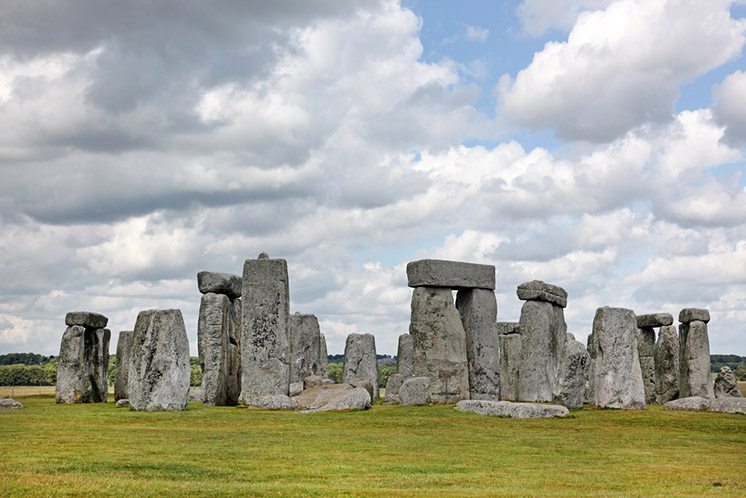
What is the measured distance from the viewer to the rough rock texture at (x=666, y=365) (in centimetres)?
3306

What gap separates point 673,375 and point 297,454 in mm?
20938

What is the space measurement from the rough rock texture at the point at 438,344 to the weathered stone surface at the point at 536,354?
8.97ft

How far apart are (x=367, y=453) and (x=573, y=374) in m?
10.3

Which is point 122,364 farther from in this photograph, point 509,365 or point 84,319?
point 509,365

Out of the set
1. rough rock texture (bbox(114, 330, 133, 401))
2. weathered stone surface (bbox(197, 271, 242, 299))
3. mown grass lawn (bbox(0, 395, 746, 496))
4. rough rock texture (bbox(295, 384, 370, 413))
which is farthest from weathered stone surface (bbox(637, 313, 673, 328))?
rough rock texture (bbox(114, 330, 133, 401))

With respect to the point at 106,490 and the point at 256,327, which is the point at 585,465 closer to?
the point at 106,490

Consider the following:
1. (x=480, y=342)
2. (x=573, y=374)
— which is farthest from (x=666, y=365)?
(x=573, y=374)

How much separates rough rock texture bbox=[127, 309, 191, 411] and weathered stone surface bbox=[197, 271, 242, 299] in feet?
11.3

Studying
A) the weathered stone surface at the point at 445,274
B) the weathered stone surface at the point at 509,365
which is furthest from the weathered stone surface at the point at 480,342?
the weathered stone surface at the point at 509,365

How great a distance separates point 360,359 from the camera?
124 ft

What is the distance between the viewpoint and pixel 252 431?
1881 centimetres

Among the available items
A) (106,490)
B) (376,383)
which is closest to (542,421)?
(106,490)

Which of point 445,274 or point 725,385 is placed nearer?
point 445,274

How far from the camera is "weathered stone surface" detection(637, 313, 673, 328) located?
109 feet
